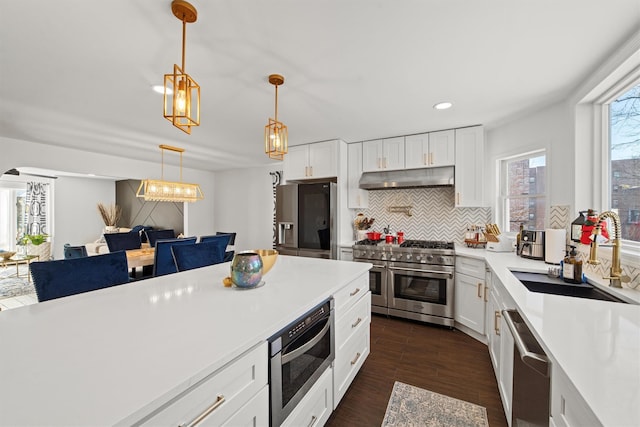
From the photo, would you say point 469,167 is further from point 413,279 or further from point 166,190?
point 166,190

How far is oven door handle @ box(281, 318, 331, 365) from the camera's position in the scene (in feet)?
3.52

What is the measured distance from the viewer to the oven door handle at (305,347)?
1.07 meters

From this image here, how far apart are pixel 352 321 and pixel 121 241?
13.5 ft

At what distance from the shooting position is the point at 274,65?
1842 millimetres

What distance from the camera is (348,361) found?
1.75 meters

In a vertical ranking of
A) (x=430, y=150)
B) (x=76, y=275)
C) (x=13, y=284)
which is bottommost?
(x=13, y=284)

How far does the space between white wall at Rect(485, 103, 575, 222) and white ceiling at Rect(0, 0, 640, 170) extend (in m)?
0.19

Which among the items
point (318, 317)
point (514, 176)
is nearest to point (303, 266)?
point (318, 317)

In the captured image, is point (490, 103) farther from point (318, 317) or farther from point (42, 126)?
point (42, 126)

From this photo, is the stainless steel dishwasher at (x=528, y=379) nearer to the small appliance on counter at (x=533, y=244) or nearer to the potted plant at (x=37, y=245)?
the small appliance on counter at (x=533, y=244)

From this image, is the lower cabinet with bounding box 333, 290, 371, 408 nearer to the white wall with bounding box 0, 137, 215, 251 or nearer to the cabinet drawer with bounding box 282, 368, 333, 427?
the cabinet drawer with bounding box 282, 368, 333, 427

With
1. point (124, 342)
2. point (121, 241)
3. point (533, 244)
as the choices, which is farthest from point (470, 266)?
point (121, 241)

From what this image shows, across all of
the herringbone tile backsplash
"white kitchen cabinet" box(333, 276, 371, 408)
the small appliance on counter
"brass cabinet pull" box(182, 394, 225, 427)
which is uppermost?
the herringbone tile backsplash

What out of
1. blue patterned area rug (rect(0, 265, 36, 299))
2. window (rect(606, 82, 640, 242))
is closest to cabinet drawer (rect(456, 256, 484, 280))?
A: window (rect(606, 82, 640, 242))
